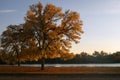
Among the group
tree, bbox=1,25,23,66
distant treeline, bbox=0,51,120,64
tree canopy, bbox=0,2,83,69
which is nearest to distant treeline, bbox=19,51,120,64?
distant treeline, bbox=0,51,120,64

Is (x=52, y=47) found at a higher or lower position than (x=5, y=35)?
lower

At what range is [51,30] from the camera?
2564 inches

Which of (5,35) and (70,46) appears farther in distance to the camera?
(5,35)

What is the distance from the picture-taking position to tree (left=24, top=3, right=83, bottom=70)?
64250mm

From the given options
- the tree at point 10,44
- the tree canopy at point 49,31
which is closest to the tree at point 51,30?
the tree canopy at point 49,31

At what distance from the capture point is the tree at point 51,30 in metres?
64.2

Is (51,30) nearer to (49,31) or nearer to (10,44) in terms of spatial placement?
(49,31)

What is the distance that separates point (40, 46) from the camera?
6500 centimetres

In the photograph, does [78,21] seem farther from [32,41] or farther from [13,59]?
[13,59]

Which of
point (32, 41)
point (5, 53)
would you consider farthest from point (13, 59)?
point (32, 41)

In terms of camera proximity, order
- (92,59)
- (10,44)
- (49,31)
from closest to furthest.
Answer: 1. (49,31)
2. (10,44)
3. (92,59)

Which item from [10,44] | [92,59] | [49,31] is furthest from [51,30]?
[92,59]

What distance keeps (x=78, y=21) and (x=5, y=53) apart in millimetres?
26372

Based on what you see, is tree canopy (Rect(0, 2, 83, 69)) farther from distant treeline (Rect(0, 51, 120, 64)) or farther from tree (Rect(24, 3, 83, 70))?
distant treeline (Rect(0, 51, 120, 64))
